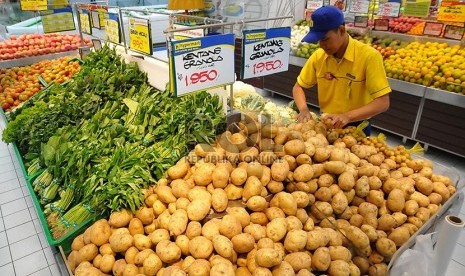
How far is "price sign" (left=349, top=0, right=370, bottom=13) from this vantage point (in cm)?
590

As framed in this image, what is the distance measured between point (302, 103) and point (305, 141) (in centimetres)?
102

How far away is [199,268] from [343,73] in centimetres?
197

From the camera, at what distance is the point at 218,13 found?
29.6 ft

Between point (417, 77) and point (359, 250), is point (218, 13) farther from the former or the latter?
point (359, 250)

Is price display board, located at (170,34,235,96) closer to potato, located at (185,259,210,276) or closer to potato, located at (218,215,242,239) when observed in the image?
potato, located at (218,215,242,239)

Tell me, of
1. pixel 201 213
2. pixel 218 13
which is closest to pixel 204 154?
pixel 201 213

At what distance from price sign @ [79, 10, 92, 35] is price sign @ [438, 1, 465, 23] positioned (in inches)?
206

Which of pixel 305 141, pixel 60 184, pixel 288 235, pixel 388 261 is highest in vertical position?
pixel 305 141

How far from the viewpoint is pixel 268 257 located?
4.37 feet

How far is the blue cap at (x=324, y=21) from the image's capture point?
219 centimetres

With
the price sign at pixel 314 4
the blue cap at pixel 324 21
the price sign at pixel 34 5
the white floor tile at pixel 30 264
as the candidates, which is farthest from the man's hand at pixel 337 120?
the price sign at pixel 34 5

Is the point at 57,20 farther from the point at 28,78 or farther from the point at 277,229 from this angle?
the point at 277,229

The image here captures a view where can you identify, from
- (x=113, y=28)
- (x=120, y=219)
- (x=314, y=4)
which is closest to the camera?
(x=120, y=219)

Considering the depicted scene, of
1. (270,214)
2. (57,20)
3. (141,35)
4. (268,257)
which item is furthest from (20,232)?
(57,20)
